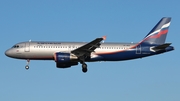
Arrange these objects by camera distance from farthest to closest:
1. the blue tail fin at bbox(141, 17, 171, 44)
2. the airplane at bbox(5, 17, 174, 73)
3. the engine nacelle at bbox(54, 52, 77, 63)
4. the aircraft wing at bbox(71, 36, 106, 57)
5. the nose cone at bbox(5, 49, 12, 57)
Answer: the blue tail fin at bbox(141, 17, 171, 44) < the nose cone at bbox(5, 49, 12, 57) < the airplane at bbox(5, 17, 174, 73) < the engine nacelle at bbox(54, 52, 77, 63) < the aircraft wing at bbox(71, 36, 106, 57)

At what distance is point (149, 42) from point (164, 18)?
5671mm

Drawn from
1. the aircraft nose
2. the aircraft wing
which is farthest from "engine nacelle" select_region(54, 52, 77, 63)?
the aircraft nose

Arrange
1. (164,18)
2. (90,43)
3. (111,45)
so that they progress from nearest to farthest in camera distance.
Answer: (90,43) → (111,45) → (164,18)

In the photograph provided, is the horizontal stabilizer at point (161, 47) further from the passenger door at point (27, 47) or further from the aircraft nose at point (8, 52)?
the aircraft nose at point (8, 52)

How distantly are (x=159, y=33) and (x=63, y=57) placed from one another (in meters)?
15.5

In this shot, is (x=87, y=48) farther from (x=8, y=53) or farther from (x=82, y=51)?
(x=8, y=53)

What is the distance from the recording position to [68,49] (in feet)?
193

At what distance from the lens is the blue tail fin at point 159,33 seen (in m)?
62.6

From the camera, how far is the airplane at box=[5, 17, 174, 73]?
5756 centimetres

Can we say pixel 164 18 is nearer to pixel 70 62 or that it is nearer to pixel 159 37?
pixel 159 37

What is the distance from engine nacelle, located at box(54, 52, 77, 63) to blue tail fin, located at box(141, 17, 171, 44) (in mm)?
10989

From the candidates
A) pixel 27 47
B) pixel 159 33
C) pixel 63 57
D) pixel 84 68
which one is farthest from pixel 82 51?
pixel 159 33

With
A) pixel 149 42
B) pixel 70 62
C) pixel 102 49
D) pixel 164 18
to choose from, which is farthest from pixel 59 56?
pixel 164 18

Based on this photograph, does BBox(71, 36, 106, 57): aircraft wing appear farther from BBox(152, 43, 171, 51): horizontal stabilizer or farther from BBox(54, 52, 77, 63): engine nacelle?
BBox(152, 43, 171, 51): horizontal stabilizer
